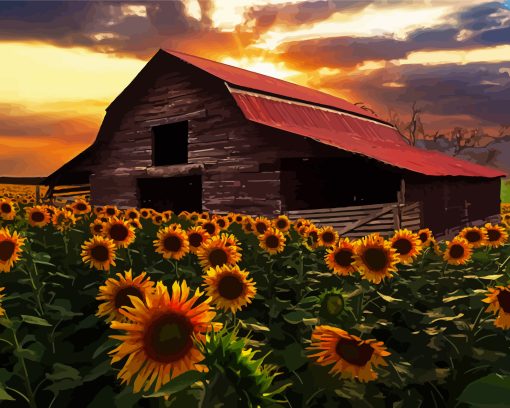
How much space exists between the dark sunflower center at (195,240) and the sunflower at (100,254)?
0.70m

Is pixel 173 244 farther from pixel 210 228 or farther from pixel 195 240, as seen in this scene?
pixel 210 228

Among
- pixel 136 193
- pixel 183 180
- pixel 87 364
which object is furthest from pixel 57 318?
pixel 183 180

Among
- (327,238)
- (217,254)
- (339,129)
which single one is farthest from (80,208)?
(339,129)

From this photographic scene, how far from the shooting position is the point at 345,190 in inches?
768

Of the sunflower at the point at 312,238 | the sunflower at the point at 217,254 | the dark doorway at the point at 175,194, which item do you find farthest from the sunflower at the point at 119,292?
the dark doorway at the point at 175,194

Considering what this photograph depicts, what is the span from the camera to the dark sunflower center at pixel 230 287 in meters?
2.76

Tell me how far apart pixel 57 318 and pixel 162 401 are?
164 centimetres

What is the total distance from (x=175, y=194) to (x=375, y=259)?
2109 cm

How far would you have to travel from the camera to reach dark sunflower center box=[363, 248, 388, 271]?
3324 millimetres

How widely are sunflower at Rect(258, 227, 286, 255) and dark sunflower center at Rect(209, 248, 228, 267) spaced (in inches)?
41.2

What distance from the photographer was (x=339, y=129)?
22031mm

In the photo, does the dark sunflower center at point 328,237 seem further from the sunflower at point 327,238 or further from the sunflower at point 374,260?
the sunflower at point 374,260

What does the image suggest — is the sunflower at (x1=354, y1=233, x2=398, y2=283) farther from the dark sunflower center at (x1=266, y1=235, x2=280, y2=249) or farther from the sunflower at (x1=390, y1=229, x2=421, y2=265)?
the dark sunflower center at (x1=266, y1=235, x2=280, y2=249)

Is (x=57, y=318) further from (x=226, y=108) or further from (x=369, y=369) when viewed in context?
(x=226, y=108)
